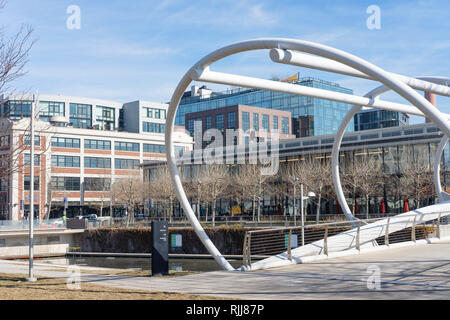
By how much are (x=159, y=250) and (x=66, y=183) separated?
61073 mm

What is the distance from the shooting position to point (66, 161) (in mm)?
73062

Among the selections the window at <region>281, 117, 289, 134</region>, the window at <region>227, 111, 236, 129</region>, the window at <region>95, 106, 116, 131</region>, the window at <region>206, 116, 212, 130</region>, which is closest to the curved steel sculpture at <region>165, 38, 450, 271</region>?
the window at <region>95, 106, 116, 131</region>

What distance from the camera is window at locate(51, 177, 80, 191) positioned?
71.6 m

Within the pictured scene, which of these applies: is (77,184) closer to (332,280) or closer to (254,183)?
(254,183)

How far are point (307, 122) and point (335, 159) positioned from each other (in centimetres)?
7552

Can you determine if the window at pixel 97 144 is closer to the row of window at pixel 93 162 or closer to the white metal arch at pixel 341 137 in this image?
the row of window at pixel 93 162

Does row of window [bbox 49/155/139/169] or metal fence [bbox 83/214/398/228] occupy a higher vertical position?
row of window [bbox 49/155/139/169]

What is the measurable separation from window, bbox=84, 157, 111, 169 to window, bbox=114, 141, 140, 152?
2.30 meters

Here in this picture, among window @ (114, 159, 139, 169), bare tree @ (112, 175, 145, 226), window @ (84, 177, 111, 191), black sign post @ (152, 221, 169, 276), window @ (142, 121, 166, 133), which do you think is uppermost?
window @ (142, 121, 166, 133)

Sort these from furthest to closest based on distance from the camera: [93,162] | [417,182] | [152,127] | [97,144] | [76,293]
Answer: [152,127] < [97,144] < [93,162] < [417,182] < [76,293]

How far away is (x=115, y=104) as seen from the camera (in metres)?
93.6

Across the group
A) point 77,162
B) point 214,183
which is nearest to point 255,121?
point 77,162

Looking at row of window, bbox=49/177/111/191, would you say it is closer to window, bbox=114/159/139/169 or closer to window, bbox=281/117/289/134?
window, bbox=114/159/139/169

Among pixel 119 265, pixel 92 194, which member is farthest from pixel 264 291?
pixel 92 194
